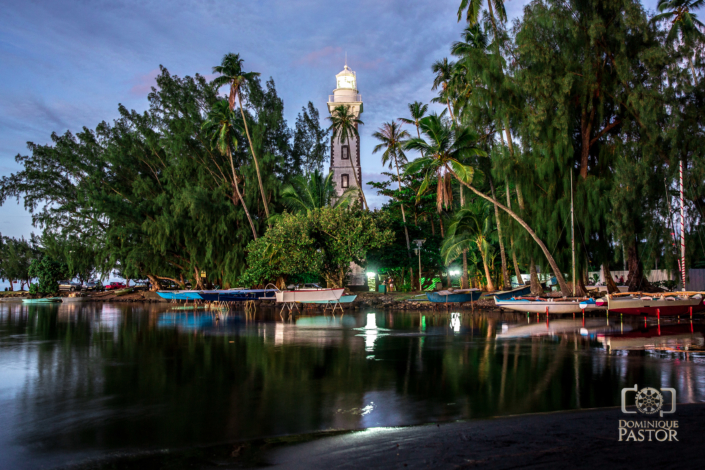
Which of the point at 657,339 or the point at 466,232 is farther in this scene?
the point at 466,232

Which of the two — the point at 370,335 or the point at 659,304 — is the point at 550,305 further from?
the point at 370,335

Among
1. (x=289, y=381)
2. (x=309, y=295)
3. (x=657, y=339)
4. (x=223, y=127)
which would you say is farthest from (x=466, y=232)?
(x=289, y=381)

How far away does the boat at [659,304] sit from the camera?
1655 centimetres

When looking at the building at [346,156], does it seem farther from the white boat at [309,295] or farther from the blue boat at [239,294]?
the white boat at [309,295]

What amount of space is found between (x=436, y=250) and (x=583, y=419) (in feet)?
96.1

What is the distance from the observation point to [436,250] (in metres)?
34.4

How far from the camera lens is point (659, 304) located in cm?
1670

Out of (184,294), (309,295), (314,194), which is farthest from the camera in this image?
(314,194)

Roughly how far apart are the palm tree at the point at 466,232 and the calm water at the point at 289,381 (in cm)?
1434

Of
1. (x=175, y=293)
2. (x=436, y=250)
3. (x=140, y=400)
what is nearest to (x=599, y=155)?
(x=436, y=250)

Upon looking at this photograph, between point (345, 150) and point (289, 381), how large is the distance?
36.3 meters

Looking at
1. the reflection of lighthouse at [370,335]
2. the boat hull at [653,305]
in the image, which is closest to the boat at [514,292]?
the boat hull at [653,305]

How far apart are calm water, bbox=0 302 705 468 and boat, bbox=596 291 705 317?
2.30m

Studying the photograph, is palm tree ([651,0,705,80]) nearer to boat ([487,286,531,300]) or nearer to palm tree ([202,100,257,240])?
boat ([487,286,531,300])
